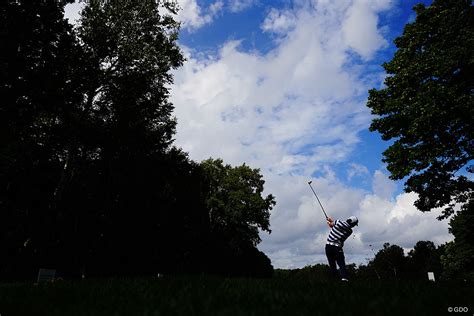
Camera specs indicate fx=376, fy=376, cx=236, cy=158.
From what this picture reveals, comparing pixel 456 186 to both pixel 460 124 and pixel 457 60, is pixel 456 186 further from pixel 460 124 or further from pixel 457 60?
pixel 457 60

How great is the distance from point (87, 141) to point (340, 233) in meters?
21.4

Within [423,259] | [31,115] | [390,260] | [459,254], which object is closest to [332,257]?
[31,115]

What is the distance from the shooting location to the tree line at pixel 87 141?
21.9 m

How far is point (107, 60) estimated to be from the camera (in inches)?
1077

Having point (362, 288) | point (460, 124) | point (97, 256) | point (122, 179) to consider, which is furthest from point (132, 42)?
point (362, 288)

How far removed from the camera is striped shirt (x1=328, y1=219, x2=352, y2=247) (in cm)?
1253

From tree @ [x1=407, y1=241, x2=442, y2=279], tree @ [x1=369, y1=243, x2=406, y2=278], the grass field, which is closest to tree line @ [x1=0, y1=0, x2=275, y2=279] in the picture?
the grass field

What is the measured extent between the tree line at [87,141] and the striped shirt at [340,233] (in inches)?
655

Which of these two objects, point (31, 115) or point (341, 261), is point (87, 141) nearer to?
point (31, 115)

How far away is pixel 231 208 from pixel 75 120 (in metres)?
26.9

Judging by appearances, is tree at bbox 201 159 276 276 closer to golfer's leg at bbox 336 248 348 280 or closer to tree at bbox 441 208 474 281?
tree at bbox 441 208 474 281

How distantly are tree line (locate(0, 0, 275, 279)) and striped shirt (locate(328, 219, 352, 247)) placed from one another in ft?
54.6

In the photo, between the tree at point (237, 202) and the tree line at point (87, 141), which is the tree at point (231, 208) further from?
the tree line at point (87, 141)
